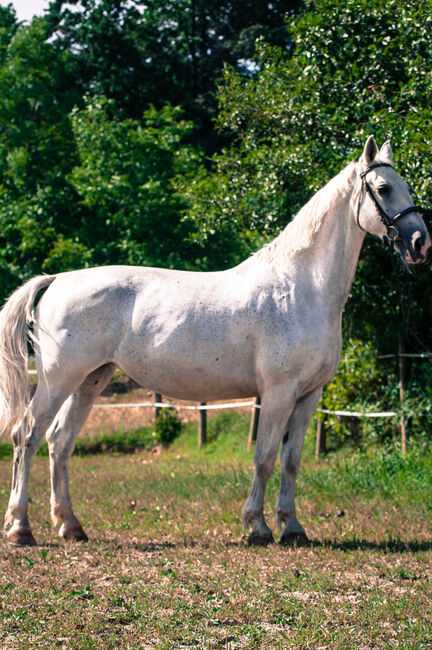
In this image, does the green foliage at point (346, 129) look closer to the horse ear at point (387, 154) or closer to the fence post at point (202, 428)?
the horse ear at point (387, 154)

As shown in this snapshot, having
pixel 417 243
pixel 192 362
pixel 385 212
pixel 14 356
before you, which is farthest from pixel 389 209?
pixel 14 356

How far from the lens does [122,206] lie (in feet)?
53.5

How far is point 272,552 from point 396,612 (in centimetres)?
171

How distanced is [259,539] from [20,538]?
6.35 ft

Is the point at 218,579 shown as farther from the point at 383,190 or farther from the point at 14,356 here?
the point at 383,190

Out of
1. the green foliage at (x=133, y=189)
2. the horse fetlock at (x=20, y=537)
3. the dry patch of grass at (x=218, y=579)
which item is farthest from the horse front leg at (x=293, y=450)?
the green foliage at (x=133, y=189)

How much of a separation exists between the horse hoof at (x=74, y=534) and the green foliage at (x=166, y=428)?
32.4 ft

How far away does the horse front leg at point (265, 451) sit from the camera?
18.6ft

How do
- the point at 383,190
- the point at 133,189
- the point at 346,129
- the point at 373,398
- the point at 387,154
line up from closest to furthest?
the point at 383,190 → the point at 387,154 → the point at 346,129 → the point at 373,398 → the point at 133,189

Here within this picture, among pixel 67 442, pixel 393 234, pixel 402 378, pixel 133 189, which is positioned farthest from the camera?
pixel 133 189

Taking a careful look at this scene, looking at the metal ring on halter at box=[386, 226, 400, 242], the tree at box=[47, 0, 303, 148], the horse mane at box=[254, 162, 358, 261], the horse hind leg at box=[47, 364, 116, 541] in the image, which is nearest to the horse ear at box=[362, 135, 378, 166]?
the horse mane at box=[254, 162, 358, 261]

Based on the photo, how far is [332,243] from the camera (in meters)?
5.86

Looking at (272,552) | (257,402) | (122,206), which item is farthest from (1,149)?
(272,552)

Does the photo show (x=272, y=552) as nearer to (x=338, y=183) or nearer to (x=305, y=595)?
(x=305, y=595)
